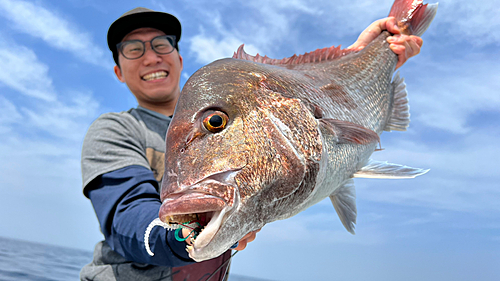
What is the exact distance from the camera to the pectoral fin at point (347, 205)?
237 centimetres

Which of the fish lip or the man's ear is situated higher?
the man's ear

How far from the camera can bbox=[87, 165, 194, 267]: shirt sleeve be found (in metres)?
1.71

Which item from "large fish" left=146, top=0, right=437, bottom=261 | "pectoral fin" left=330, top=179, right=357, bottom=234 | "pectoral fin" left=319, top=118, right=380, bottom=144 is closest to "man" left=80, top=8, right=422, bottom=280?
"large fish" left=146, top=0, right=437, bottom=261

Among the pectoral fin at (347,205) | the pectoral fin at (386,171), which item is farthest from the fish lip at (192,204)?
the pectoral fin at (347,205)

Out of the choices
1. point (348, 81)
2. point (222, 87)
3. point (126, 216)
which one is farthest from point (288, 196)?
point (348, 81)

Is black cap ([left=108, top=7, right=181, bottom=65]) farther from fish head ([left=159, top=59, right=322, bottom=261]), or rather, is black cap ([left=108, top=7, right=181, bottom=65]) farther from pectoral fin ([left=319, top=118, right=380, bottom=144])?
pectoral fin ([left=319, top=118, right=380, bottom=144])

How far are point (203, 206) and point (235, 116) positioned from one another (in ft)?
1.19

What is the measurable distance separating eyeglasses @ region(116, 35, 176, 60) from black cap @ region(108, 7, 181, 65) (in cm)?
10

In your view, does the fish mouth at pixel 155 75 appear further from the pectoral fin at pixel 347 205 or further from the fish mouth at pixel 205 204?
the fish mouth at pixel 205 204

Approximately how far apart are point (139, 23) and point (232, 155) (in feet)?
7.91

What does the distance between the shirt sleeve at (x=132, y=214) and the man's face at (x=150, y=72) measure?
3.34 feet

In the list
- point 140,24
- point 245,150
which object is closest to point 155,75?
point 140,24

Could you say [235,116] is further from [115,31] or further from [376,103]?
[115,31]

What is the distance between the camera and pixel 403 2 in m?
3.45
